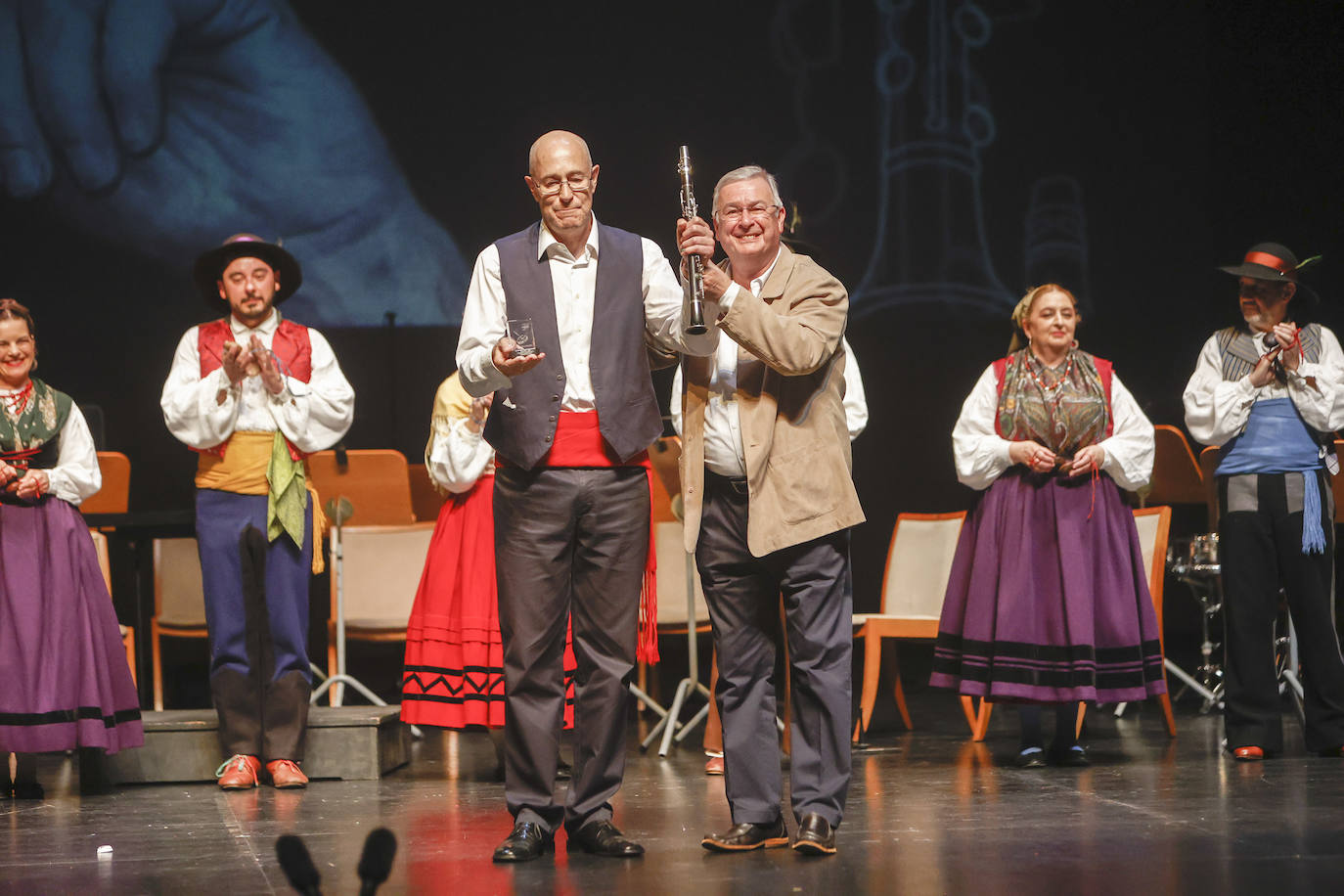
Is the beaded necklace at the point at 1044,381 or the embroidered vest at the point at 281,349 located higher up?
the embroidered vest at the point at 281,349

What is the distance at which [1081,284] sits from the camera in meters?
7.45

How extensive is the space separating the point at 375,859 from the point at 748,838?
4.22 feet

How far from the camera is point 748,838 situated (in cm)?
302

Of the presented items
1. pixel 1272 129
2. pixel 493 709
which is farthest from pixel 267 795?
pixel 1272 129

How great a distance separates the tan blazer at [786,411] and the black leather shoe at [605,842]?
0.62m

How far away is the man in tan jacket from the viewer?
298cm

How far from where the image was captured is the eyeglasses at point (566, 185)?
3057 millimetres

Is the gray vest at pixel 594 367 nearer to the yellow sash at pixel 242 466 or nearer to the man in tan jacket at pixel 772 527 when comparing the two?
the man in tan jacket at pixel 772 527

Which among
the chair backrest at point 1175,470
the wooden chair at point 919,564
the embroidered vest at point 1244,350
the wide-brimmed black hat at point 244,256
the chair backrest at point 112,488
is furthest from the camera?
the chair backrest at point 1175,470

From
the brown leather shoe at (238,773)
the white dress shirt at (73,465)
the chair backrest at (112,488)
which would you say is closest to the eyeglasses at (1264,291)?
the brown leather shoe at (238,773)

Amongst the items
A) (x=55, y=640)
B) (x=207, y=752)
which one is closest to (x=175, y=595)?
(x=207, y=752)

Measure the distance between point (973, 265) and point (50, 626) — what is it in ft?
16.0

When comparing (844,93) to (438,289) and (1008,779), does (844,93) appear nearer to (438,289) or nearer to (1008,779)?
(438,289)

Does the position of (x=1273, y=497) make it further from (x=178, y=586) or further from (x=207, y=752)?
(x=178, y=586)
